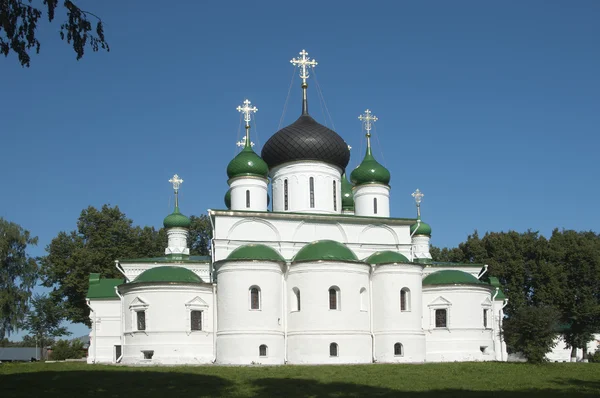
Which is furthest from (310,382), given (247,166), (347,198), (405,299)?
(347,198)

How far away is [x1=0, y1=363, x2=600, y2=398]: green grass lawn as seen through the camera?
50.2 ft

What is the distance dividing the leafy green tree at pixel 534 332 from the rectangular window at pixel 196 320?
1203cm

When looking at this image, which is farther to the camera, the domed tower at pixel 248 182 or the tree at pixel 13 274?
the tree at pixel 13 274

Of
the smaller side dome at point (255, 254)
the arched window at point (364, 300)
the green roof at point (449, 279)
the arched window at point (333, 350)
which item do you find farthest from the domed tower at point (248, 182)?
the green roof at point (449, 279)

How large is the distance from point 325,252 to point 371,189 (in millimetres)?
6731

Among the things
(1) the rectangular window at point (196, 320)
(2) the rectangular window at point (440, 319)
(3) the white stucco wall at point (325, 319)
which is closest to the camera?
(3) the white stucco wall at point (325, 319)

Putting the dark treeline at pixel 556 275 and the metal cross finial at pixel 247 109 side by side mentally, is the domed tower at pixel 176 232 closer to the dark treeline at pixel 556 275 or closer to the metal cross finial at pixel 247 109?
the metal cross finial at pixel 247 109

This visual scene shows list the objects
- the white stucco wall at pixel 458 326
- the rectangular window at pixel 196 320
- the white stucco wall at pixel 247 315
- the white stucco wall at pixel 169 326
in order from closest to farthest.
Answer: the white stucco wall at pixel 247 315, the white stucco wall at pixel 169 326, the rectangular window at pixel 196 320, the white stucco wall at pixel 458 326

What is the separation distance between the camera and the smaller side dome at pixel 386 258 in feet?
86.9

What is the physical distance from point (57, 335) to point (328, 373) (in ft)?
77.8

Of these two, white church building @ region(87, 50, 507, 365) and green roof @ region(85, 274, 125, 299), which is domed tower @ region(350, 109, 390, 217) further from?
green roof @ region(85, 274, 125, 299)

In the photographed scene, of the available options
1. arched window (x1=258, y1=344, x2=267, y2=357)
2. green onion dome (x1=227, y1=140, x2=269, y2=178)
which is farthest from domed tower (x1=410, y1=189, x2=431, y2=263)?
arched window (x1=258, y1=344, x2=267, y2=357)

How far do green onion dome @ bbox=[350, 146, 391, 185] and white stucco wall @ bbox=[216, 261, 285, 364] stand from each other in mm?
7952

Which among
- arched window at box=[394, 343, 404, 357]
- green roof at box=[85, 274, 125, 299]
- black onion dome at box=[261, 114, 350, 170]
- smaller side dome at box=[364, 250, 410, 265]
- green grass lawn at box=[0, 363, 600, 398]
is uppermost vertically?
black onion dome at box=[261, 114, 350, 170]
